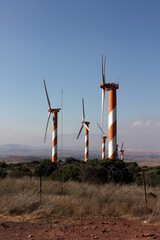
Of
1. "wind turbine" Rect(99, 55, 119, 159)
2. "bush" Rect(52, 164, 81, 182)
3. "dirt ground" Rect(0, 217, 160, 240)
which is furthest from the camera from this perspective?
"wind turbine" Rect(99, 55, 119, 159)

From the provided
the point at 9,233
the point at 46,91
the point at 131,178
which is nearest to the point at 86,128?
the point at 46,91

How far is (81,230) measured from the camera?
681cm

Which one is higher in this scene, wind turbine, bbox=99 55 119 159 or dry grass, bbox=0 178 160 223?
wind turbine, bbox=99 55 119 159

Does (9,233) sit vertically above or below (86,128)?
below

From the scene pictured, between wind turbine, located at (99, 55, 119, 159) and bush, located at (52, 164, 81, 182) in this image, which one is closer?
bush, located at (52, 164, 81, 182)

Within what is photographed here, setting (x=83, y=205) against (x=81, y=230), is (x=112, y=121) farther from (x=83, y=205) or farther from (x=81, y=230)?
(x=81, y=230)

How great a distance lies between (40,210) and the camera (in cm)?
828

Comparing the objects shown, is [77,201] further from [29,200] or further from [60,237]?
[60,237]

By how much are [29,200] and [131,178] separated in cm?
837

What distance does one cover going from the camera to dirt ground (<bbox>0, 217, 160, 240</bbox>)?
627 cm

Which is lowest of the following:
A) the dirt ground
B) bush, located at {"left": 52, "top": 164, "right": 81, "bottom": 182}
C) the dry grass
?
the dirt ground

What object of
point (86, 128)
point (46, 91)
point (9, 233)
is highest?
point (46, 91)

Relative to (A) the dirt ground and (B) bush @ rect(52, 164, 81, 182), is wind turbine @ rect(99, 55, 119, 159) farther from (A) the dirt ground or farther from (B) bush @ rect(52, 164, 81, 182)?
(A) the dirt ground

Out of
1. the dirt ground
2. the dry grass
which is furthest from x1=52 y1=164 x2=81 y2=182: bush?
the dirt ground
